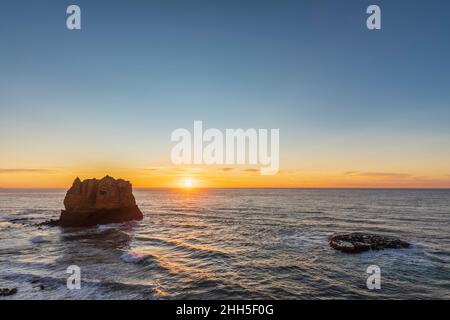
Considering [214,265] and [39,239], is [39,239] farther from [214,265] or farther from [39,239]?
[214,265]

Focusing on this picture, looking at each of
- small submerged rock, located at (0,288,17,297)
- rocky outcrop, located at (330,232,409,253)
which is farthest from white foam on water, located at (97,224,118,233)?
rocky outcrop, located at (330,232,409,253)

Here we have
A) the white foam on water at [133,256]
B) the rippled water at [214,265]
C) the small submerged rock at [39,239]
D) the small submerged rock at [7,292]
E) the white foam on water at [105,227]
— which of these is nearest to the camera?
the small submerged rock at [7,292]

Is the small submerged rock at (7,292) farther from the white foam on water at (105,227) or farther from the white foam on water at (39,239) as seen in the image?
the white foam on water at (105,227)

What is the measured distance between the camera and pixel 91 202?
50750mm

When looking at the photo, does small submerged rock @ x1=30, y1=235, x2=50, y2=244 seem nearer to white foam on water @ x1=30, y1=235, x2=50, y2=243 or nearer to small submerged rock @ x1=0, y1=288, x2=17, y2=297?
white foam on water @ x1=30, y1=235, x2=50, y2=243

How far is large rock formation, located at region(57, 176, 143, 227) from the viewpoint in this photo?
49844 millimetres

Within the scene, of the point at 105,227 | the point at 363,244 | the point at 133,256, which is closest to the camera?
the point at 133,256

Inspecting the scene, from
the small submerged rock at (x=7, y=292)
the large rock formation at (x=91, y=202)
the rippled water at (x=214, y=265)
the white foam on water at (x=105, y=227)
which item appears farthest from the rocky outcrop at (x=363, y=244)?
the large rock formation at (x=91, y=202)

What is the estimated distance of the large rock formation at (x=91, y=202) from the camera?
1962 inches

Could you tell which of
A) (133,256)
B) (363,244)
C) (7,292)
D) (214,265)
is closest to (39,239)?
(133,256)

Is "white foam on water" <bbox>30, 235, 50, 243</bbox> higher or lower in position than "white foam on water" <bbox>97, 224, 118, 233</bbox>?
higher

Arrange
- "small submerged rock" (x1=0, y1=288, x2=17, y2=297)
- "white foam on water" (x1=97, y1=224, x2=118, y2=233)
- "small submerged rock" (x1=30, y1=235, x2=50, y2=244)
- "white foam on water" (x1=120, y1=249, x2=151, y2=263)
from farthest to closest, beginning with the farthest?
→ 1. "white foam on water" (x1=97, y1=224, x2=118, y2=233)
2. "small submerged rock" (x1=30, y1=235, x2=50, y2=244)
3. "white foam on water" (x1=120, y1=249, x2=151, y2=263)
4. "small submerged rock" (x1=0, y1=288, x2=17, y2=297)
